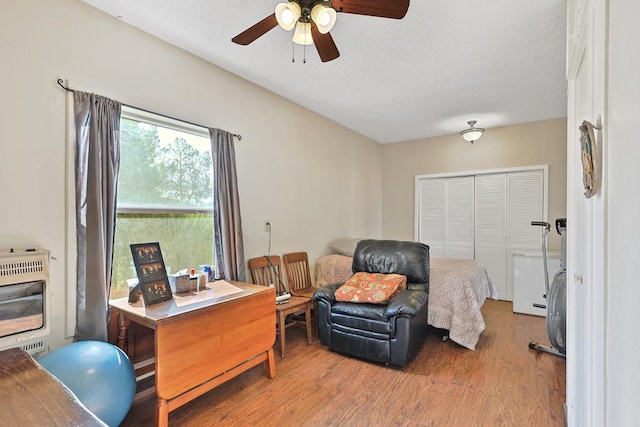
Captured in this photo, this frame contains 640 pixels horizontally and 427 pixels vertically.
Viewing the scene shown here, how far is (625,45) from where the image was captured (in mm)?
764

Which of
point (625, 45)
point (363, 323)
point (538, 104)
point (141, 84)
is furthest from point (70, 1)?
point (538, 104)

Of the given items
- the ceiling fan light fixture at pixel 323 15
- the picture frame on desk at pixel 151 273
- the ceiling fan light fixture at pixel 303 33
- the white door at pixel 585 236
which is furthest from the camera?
the picture frame on desk at pixel 151 273

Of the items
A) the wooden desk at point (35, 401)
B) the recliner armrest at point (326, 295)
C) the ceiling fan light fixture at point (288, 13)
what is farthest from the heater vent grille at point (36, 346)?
the ceiling fan light fixture at point (288, 13)

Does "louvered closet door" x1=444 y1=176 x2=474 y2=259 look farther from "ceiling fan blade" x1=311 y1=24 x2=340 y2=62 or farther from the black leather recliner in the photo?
"ceiling fan blade" x1=311 y1=24 x2=340 y2=62

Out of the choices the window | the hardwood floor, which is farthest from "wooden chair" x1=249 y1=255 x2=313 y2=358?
the window

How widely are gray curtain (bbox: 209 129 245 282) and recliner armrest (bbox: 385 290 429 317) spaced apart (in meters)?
1.40

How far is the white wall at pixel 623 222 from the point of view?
687mm

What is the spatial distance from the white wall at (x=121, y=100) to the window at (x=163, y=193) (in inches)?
7.9

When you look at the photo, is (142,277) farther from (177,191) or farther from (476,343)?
(476,343)

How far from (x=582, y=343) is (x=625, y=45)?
141 cm

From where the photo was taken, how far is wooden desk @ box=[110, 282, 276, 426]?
1789mm

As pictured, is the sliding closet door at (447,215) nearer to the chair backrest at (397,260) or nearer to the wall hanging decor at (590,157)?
the chair backrest at (397,260)

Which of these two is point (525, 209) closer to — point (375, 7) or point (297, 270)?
point (297, 270)

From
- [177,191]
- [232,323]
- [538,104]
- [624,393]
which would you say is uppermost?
[538,104]
